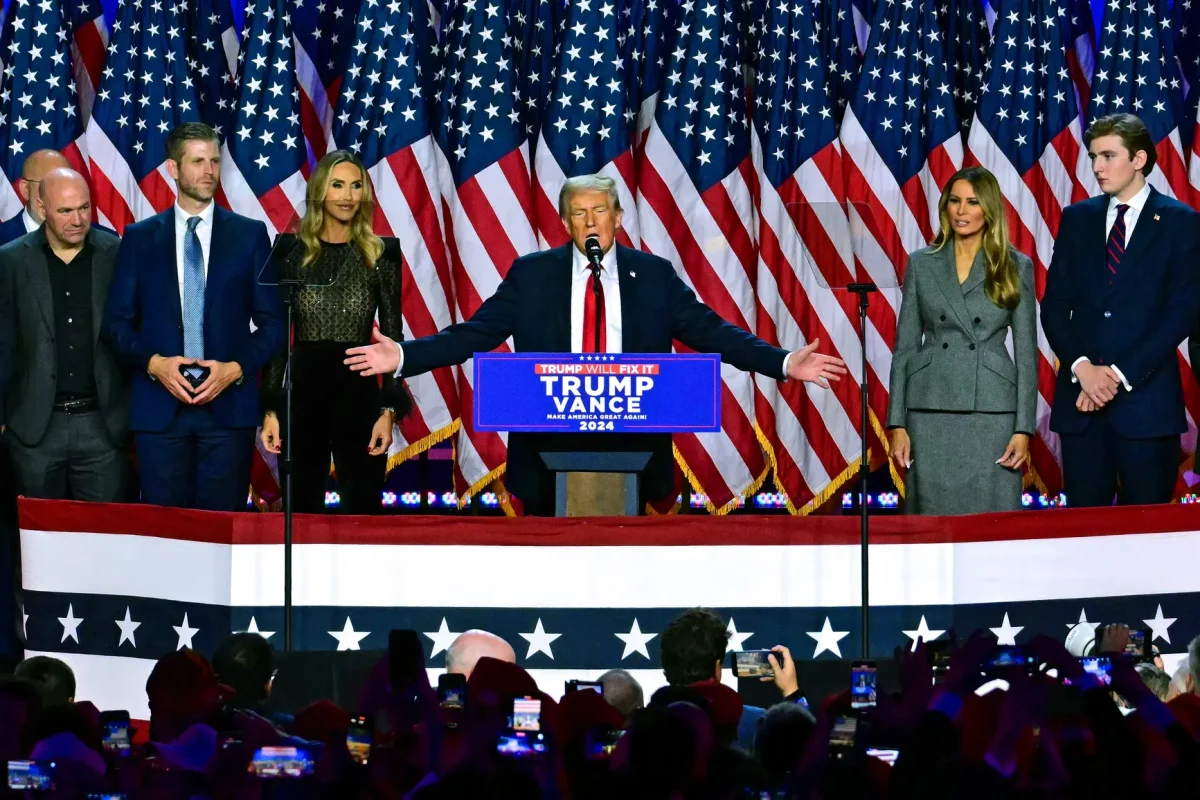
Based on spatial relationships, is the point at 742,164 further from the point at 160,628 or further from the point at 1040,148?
the point at 160,628

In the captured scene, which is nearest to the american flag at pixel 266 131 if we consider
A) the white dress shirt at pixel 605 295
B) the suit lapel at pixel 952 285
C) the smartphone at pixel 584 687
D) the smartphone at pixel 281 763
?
the white dress shirt at pixel 605 295

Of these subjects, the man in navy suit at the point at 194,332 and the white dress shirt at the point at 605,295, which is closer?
the white dress shirt at the point at 605,295

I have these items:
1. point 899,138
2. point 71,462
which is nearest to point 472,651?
point 71,462

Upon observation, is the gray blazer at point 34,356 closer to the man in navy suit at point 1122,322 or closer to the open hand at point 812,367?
the open hand at point 812,367

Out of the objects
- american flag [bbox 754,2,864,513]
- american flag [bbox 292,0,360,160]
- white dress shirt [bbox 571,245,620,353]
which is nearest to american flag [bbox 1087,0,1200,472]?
american flag [bbox 754,2,864,513]

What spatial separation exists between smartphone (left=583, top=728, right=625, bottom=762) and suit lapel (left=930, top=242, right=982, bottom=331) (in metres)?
3.72

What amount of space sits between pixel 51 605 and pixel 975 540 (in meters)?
2.69

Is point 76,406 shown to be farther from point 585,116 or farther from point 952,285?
point 952,285

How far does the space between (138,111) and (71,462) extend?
2224 millimetres

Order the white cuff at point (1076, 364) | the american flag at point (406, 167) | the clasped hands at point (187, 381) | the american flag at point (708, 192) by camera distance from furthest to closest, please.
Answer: the american flag at point (708, 192)
the american flag at point (406, 167)
the white cuff at point (1076, 364)
the clasped hands at point (187, 381)

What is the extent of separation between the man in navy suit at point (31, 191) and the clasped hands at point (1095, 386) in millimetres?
3632

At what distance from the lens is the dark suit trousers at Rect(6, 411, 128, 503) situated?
6223mm

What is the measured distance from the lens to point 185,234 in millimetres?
6332

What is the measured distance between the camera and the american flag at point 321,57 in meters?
8.27
